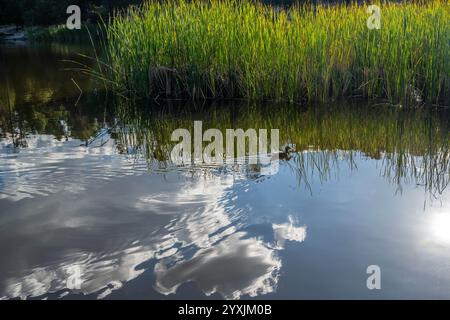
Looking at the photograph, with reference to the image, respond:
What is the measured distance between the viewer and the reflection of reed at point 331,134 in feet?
13.4

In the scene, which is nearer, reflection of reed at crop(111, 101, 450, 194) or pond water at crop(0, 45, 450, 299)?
pond water at crop(0, 45, 450, 299)

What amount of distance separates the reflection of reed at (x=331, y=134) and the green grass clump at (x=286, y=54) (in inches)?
16.9

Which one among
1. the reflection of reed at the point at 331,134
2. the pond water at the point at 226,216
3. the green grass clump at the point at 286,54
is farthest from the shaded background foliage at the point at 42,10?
the pond water at the point at 226,216

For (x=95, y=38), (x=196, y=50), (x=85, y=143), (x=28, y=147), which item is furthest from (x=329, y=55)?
(x=95, y=38)

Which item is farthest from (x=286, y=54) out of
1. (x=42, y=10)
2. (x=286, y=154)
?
(x=42, y=10)

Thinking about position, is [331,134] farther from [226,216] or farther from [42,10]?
[42,10]

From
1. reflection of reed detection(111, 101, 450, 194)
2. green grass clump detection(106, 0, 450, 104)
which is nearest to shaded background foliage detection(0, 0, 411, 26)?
green grass clump detection(106, 0, 450, 104)

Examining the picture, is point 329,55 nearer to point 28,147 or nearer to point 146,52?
point 146,52

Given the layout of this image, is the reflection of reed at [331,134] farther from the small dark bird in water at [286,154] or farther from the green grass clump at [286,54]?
the green grass clump at [286,54]

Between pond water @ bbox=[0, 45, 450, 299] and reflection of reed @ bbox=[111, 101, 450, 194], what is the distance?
25mm

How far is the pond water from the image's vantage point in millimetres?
2389

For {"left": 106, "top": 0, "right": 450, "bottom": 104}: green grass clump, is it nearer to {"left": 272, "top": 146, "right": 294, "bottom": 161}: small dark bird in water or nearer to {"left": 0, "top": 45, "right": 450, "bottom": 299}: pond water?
{"left": 0, "top": 45, "right": 450, "bottom": 299}: pond water

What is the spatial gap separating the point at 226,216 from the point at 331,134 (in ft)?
8.24

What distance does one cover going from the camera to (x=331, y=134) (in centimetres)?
532
